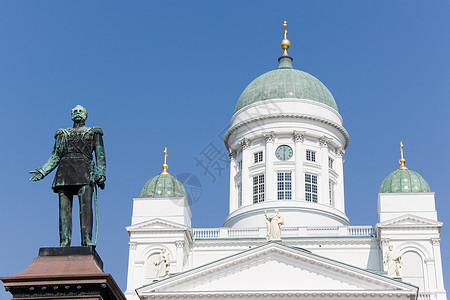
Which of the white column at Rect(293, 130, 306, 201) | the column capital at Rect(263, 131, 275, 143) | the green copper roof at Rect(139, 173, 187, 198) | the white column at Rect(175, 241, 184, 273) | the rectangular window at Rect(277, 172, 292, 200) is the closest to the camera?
the white column at Rect(175, 241, 184, 273)

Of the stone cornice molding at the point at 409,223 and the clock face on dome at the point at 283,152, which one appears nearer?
the stone cornice molding at the point at 409,223

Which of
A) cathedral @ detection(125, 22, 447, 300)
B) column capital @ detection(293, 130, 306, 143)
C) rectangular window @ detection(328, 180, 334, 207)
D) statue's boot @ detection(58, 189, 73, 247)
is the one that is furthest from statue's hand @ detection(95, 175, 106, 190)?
column capital @ detection(293, 130, 306, 143)

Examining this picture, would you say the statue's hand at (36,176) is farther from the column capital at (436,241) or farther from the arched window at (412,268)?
the column capital at (436,241)

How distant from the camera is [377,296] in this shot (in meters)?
49.2

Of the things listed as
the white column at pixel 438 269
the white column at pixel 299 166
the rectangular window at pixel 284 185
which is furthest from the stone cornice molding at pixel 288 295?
the rectangular window at pixel 284 185

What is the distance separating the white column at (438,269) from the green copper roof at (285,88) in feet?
54.9

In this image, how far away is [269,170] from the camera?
219ft

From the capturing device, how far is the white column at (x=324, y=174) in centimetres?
6600

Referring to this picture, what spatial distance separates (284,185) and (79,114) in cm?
5499

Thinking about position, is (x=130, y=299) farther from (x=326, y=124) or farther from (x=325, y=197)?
(x=326, y=124)

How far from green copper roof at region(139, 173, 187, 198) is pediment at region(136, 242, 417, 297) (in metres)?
13.1

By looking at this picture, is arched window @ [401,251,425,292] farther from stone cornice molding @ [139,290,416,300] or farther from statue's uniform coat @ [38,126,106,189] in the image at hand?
statue's uniform coat @ [38,126,106,189]

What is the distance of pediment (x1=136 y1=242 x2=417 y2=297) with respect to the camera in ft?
163

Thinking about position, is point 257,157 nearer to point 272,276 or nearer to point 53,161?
point 272,276
